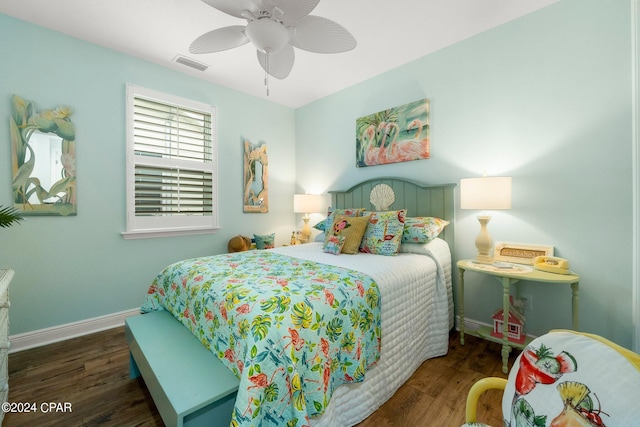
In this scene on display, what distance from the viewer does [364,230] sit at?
239cm

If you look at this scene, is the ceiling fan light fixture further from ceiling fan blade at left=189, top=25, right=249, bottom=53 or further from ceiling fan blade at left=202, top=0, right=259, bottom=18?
ceiling fan blade at left=189, top=25, right=249, bottom=53

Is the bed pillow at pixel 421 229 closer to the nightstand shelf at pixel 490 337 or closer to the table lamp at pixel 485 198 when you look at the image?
the table lamp at pixel 485 198

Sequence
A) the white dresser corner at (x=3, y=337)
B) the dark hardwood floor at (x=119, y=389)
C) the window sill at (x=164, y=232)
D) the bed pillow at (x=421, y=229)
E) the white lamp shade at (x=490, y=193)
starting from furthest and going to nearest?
the window sill at (x=164, y=232)
the bed pillow at (x=421, y=229)
the white lamp shade at (x=490, y=193)
the dark hardwood floor at (x=119, y=389)
the white dresser corner at (x=3, y=337)

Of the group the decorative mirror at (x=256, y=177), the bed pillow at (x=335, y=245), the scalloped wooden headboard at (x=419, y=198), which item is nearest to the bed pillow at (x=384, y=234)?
the bed pillow at (x=335, y=245)

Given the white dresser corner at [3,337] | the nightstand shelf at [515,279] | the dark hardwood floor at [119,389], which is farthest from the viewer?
the nightstand shelf at [515,279]

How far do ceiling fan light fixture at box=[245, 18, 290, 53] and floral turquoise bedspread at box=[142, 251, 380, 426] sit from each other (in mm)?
1365

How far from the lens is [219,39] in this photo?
68.1 inches

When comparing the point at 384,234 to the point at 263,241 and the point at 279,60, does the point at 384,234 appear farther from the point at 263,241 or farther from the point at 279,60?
the point at 263,241

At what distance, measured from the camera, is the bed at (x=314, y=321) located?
3.40ft

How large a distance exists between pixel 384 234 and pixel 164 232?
92.0 inches

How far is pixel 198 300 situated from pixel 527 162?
2.61 meters

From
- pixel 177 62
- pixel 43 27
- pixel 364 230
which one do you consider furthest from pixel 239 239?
pixel 43 27

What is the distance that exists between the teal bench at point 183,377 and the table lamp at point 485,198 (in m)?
2.02

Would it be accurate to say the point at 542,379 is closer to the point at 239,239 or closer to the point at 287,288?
the point at 287,288
